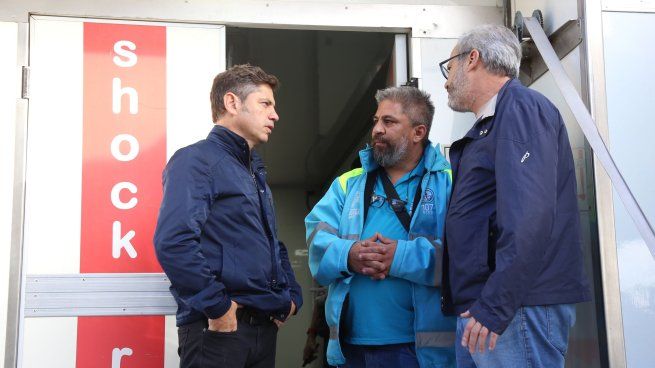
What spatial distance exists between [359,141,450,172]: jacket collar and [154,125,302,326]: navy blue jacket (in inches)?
22.0

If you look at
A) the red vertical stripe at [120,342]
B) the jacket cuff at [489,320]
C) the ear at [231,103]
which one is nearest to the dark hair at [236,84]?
the ear at [231,103]

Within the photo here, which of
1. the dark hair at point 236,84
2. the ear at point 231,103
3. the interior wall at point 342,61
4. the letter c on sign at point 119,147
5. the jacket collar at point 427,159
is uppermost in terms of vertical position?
the interior wall at point 342,61

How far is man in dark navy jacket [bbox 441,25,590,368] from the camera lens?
2.30 meters

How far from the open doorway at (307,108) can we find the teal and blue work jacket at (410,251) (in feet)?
4.03

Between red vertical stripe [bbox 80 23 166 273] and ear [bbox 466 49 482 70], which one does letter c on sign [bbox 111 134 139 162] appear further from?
ear [bbox 466 49 482 70]

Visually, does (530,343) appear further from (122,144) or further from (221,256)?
(122,144)

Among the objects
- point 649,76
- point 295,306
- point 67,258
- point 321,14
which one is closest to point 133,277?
point 67,258

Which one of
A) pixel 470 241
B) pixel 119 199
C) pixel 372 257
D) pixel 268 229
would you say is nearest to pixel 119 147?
pixel 119 199

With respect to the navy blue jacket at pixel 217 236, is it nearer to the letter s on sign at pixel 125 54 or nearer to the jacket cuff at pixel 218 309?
the jacket cuff at pixel 218 309

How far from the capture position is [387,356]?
3078 millimetres

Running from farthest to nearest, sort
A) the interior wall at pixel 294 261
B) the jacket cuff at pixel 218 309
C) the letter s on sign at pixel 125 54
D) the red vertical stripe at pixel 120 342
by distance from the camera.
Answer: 1. the interior wall at pixel 294 261
2. the letter s on sign at pixel 125 54
3. the red vertical stripe at pixel 120 342
4. the jacket cuff at pixel 218 309

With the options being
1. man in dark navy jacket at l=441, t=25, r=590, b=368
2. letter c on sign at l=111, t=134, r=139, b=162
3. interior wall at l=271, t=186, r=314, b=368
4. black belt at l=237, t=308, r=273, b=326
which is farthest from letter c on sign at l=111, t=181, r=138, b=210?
interior wall at l=271, t=186, r=314, b=368

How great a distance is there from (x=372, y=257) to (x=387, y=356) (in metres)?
0.41

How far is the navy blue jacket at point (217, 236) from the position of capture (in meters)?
2.64
